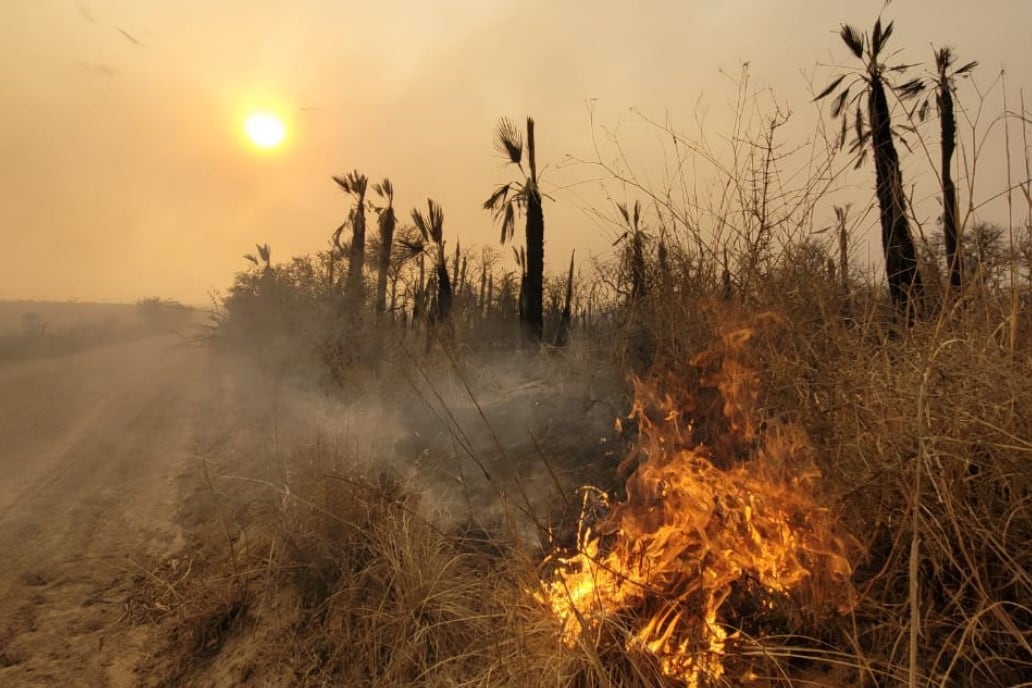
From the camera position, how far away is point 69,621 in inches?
135

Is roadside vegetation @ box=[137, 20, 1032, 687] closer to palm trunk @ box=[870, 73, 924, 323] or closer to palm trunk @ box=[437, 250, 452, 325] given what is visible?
palm trunk @ box=[870, 73, 924, 323]

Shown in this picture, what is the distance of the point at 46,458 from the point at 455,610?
6202mm

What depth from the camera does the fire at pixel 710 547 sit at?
197 centimetres

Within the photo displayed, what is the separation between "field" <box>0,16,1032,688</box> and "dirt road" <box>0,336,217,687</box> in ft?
0.10

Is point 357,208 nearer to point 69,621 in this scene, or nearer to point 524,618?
point 69,621

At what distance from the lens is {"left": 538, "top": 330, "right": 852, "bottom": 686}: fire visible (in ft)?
6.47

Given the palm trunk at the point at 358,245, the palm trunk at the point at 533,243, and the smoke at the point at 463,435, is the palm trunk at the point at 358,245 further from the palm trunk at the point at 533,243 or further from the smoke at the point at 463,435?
the smoke at the point at 463,435

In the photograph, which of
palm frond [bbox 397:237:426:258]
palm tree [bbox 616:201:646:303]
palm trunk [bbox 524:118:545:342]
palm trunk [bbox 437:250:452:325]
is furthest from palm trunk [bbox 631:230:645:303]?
palm frond [bbox 397:237:426:258]

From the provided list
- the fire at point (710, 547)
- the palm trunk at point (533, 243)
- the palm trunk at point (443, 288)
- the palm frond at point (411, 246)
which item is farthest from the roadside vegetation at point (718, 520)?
the palm frond at point (411, 246)

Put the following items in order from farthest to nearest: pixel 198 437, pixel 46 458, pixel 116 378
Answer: pixel 116 378
pixel 198 437
pixel 46 458

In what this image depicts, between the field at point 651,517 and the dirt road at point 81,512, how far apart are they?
0.03 meters

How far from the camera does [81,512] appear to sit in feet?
16.1

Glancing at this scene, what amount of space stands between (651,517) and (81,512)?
5.42m

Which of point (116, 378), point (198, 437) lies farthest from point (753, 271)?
point (116, 378)
